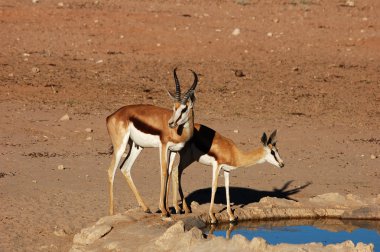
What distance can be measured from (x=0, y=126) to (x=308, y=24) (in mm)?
12297

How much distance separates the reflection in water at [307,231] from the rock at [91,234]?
1.55m

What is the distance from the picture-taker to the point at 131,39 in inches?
957

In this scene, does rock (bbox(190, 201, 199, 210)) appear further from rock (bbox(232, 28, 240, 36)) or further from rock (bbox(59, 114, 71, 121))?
rock (bbox(232, 28, 240, 36))

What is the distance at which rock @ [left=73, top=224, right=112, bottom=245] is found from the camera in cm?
1070

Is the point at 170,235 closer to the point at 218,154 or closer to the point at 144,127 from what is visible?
the point at 144,127

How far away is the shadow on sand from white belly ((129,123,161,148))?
181cm

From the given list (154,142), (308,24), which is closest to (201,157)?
(154,142)

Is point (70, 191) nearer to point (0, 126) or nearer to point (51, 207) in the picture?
point (51, 207)

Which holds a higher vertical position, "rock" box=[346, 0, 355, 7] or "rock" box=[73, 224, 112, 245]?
"rock" box=[346, 0, 355, 7]

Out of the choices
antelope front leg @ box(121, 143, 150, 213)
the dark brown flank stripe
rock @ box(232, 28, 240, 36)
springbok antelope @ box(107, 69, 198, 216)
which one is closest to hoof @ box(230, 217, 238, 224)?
springbok antelope @ box(107, 69, 198, 216)

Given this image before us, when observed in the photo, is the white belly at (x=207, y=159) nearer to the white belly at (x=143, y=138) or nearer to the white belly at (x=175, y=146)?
the white belly at (x=175, y=146)

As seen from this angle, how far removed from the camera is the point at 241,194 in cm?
1426

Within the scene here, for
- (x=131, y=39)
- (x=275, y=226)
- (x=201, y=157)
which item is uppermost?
(x=131, y=39)

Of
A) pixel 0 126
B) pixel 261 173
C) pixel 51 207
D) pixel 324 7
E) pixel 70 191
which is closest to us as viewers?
pixel 51 207
